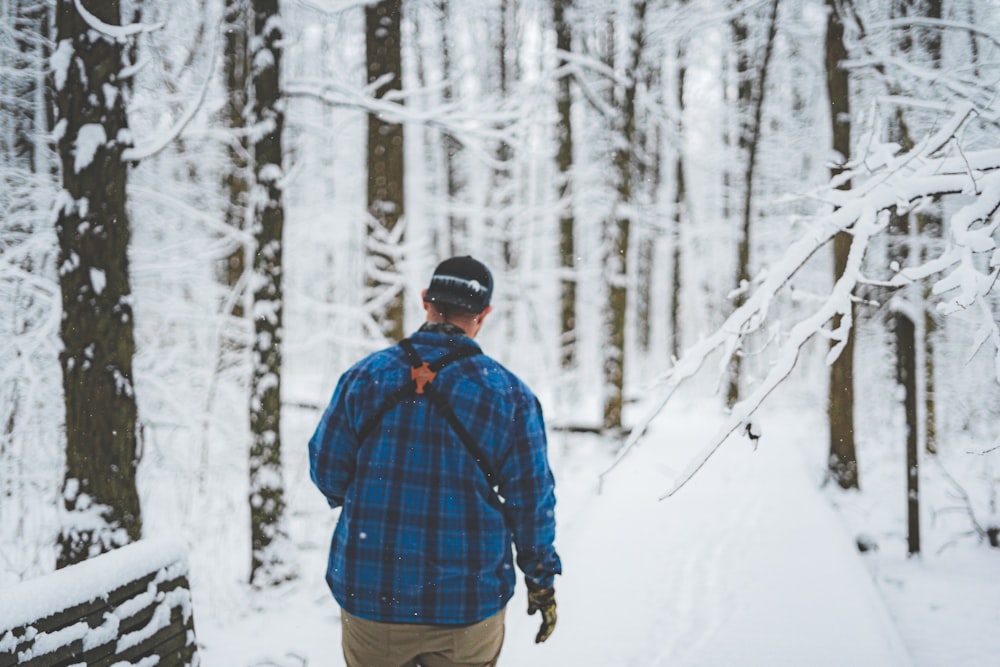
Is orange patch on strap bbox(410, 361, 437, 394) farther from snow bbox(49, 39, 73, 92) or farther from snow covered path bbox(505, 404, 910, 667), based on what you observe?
snow bbox(49, 39, 73, 92)

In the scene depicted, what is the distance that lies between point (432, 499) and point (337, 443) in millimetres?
400

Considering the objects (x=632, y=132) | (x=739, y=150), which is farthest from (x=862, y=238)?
(x=739, y=150)

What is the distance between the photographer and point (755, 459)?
9.98 metres

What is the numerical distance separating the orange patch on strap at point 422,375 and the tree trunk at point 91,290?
2495 mm

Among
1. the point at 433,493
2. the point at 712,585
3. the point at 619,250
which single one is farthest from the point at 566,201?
the point at 433,493

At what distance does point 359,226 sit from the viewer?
29.3ft

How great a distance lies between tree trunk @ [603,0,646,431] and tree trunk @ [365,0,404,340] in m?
4.61

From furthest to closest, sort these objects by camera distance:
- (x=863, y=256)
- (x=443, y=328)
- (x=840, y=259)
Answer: (x=840, y=259), (x=863, y=256), (x=443, y=328)

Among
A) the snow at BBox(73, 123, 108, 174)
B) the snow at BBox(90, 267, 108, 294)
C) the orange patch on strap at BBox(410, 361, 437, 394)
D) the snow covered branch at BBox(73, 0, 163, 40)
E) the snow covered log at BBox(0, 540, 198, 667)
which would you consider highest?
the snow covered branch at BBox(73, 0, 163, 40)

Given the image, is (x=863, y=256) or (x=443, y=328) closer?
(x=443, y=328)

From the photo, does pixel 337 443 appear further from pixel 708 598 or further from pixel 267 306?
pixel 708 598

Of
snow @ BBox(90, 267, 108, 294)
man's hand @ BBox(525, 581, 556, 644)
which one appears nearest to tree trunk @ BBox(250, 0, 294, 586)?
snow @ BBox(90, 267, 108, 294)

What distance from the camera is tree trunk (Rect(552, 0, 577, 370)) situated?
1137 centimetres

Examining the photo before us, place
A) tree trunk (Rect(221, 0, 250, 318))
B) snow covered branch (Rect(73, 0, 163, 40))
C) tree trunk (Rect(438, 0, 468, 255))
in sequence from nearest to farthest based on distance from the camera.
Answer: snow covered branch (Rect(73, 0, 163, 40)) < tree trunk (Rect(221, 0, 250, 318)) < tree trunk (Rect(438, 0, 468, 255))
